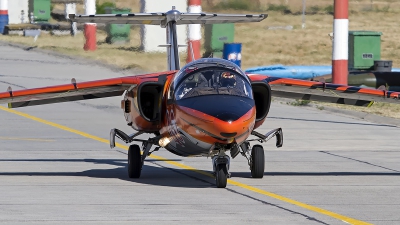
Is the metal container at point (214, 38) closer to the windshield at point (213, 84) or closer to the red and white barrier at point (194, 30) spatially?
the red and white barrier at point (194, 30)

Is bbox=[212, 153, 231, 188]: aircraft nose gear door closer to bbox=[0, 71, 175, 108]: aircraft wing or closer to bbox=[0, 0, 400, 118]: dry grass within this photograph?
bbox=[0, 71, 175, 108]: aircraft wing

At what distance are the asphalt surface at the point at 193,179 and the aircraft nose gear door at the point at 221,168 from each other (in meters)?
0.14

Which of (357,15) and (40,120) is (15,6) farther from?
(40,120)

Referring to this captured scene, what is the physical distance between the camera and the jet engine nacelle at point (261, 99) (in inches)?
533

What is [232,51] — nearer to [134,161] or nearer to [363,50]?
[363,50]

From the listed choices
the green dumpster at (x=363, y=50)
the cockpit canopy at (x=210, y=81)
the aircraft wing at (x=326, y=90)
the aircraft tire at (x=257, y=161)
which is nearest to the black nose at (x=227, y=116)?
the cockpit canopy at (x=210, y=81)

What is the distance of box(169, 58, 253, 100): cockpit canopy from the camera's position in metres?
12.6

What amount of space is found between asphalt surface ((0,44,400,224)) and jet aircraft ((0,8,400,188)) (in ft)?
1.85

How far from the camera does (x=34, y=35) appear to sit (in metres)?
54.2

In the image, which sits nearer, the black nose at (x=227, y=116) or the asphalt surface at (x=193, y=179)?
the asphalt surface at (x=193, y=179)

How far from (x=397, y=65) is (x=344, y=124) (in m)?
18.5

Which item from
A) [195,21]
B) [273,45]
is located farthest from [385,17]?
[195,21]

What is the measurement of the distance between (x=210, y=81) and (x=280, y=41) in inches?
1484

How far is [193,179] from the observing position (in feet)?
46.2
